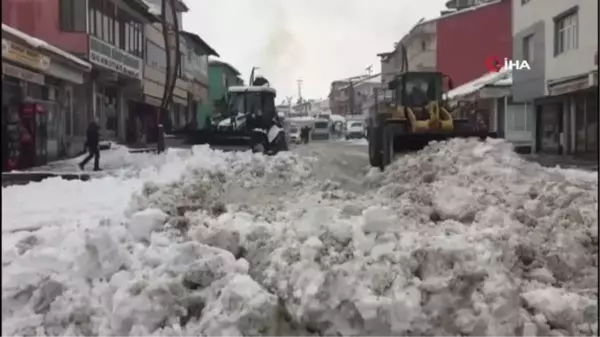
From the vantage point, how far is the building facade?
111cm

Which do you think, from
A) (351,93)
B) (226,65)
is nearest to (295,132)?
(351,93)

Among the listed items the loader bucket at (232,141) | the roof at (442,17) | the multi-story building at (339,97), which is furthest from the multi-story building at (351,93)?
the loader bucket at (232,141)

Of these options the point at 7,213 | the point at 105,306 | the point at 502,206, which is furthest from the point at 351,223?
the point at 7,213

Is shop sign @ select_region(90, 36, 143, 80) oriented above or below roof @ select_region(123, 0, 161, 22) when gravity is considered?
below

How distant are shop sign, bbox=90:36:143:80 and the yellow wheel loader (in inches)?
43.3

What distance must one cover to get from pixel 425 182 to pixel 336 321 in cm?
232

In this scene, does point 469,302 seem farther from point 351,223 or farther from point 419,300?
point 351,223

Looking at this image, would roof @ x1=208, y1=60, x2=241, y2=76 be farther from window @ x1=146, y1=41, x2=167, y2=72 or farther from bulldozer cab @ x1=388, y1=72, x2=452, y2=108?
bulldozer cab @ x1=388, y1=72, x2=452, y2=108

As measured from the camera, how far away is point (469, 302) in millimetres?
2252

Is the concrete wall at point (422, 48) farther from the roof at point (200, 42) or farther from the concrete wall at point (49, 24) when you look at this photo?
the concrete wall at point (49, 24)

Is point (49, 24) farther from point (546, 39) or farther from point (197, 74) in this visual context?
point (546, 39)

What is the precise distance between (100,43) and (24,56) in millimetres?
810

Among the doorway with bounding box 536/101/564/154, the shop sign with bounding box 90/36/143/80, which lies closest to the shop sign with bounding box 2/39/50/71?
the shop sign with bounding box 90/36/143/80

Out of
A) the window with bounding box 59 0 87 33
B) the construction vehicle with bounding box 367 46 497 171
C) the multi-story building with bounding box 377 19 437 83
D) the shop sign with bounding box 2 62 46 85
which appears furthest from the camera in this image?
the construction vehicle with bounding box 367 46 497 171
